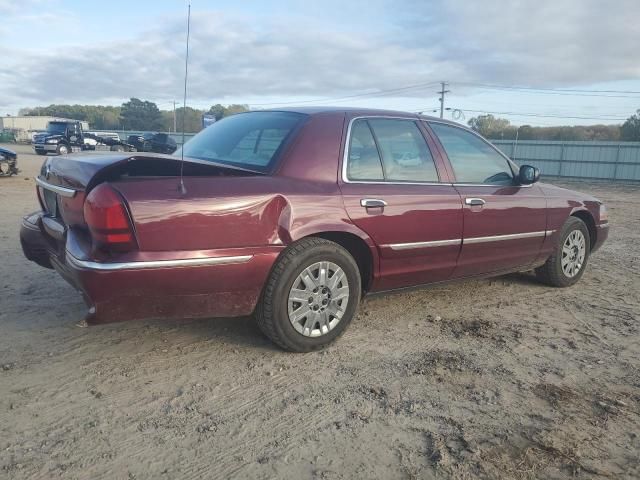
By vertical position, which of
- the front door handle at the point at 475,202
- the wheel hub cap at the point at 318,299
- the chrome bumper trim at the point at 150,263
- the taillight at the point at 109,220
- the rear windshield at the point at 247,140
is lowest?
the wheel hub cap at the point at 318,299

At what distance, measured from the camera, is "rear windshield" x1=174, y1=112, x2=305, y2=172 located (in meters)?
3.60

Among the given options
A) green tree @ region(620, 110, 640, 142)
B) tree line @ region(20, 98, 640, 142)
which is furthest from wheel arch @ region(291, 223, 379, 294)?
green tree @ region(620, 110, 640, 142)

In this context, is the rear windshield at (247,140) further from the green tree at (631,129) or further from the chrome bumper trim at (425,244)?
the green tree at (631,129)

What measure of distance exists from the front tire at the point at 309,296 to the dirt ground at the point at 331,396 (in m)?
0.15

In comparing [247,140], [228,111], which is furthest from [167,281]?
[228,111]

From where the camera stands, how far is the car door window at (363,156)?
3717mm

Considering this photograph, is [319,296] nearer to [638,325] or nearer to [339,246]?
[339,246]

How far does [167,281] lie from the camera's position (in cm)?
294

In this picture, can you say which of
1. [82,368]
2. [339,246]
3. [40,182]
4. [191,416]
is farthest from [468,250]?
[40,182]

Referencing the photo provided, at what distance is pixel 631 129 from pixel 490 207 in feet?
134

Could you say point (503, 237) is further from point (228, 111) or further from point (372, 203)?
point (228, 111)

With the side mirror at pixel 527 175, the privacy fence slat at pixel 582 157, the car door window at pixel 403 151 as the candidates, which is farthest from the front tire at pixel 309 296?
the privacy fence slat at pixel 582 157

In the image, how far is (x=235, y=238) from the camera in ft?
10.2

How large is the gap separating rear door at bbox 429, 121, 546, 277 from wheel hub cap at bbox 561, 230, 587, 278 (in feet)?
1.69
